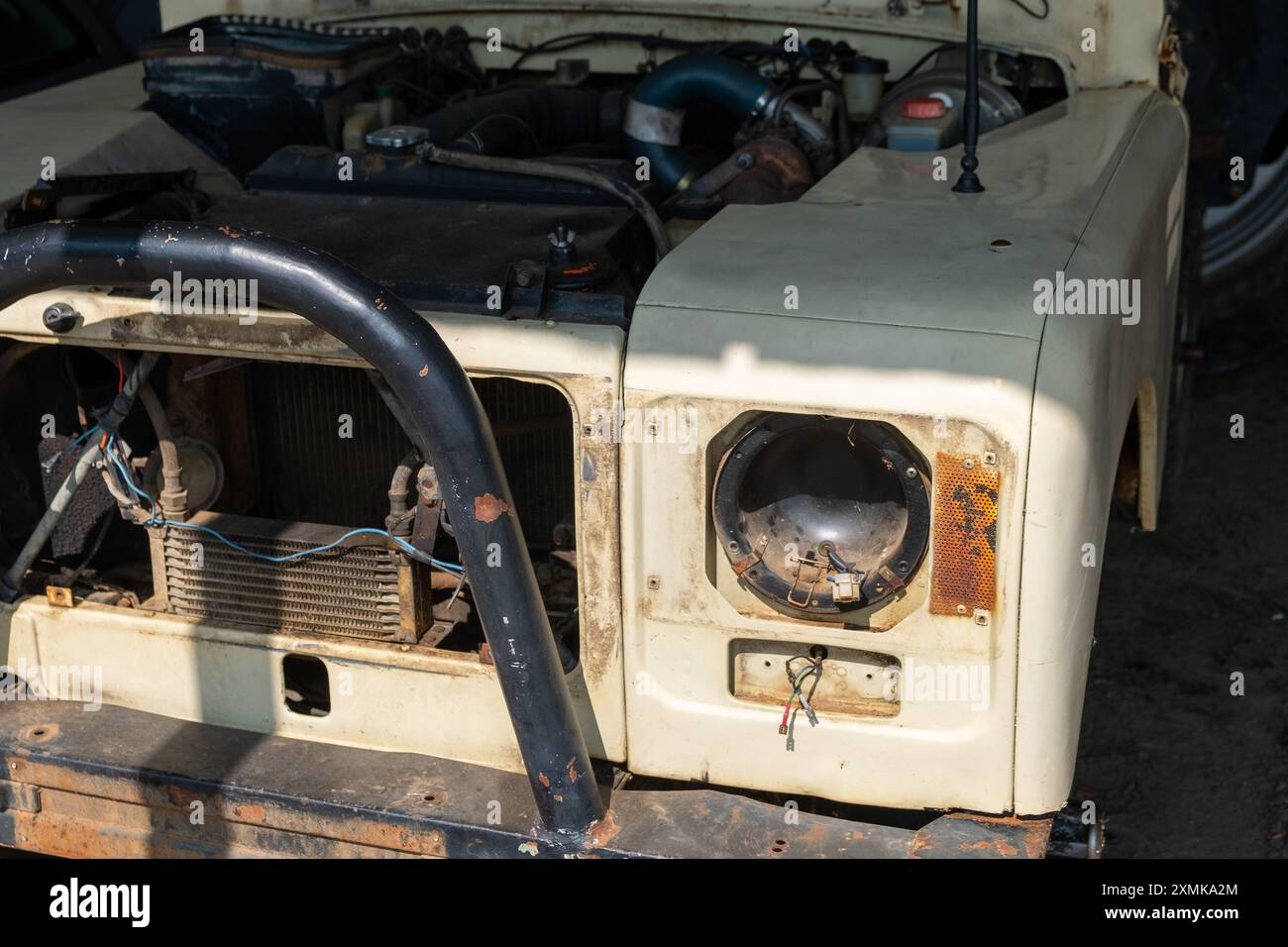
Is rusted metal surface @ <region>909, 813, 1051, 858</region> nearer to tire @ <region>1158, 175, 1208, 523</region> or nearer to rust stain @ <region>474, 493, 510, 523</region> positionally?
rust stain @ <region>474, 493, 510, 523</region>

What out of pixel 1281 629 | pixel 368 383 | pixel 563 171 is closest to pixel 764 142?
pixel 563 171

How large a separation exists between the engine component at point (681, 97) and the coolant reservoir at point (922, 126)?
239 millimetres

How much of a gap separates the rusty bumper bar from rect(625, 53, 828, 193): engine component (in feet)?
4.33

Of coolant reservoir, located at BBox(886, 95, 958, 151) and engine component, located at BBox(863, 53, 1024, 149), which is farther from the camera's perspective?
engine component, located at BBox(863, 53, 1024, 149)

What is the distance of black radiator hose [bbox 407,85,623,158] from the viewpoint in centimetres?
312

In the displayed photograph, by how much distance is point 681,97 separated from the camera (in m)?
3.19

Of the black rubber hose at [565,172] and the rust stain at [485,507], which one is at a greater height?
the black rubber hose at [565,172]

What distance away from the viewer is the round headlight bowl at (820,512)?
214 cm

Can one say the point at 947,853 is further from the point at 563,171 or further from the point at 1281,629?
the point at 1281,629

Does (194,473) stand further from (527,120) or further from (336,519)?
(527,120)

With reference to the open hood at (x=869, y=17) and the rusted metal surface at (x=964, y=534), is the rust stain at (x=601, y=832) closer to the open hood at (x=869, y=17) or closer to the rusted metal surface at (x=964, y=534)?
the rusted metal surface at (x=964, y=534)
